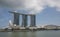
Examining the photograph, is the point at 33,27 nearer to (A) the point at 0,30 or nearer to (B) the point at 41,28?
(B) the point at 41,28

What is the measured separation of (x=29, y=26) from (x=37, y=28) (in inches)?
54.0

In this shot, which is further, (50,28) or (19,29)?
(50,28)

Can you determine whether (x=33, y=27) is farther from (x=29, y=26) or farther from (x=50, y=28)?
(x=50, y=28)

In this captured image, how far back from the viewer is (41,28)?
3180 cm

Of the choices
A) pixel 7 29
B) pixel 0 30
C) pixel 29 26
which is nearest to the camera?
pixel 0 30

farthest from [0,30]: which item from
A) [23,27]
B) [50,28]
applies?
[50,28]

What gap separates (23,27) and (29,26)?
190 centimetres

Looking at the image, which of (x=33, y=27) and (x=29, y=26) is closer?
(x=33, y=27)

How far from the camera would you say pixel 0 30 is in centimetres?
2572

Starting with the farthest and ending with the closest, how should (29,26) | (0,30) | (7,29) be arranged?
(29,26)
(7,29)
(0,30)

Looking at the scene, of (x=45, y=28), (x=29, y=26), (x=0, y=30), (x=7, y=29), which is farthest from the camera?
(x=45, y=28)

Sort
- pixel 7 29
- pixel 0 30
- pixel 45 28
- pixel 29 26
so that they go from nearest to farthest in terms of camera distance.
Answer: pixel 0 30, pixel 7 29, pixel 29 26, pixel 45 28

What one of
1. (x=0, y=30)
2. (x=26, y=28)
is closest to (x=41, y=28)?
(x=26, y=28)

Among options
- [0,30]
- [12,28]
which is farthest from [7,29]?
[0,30]
